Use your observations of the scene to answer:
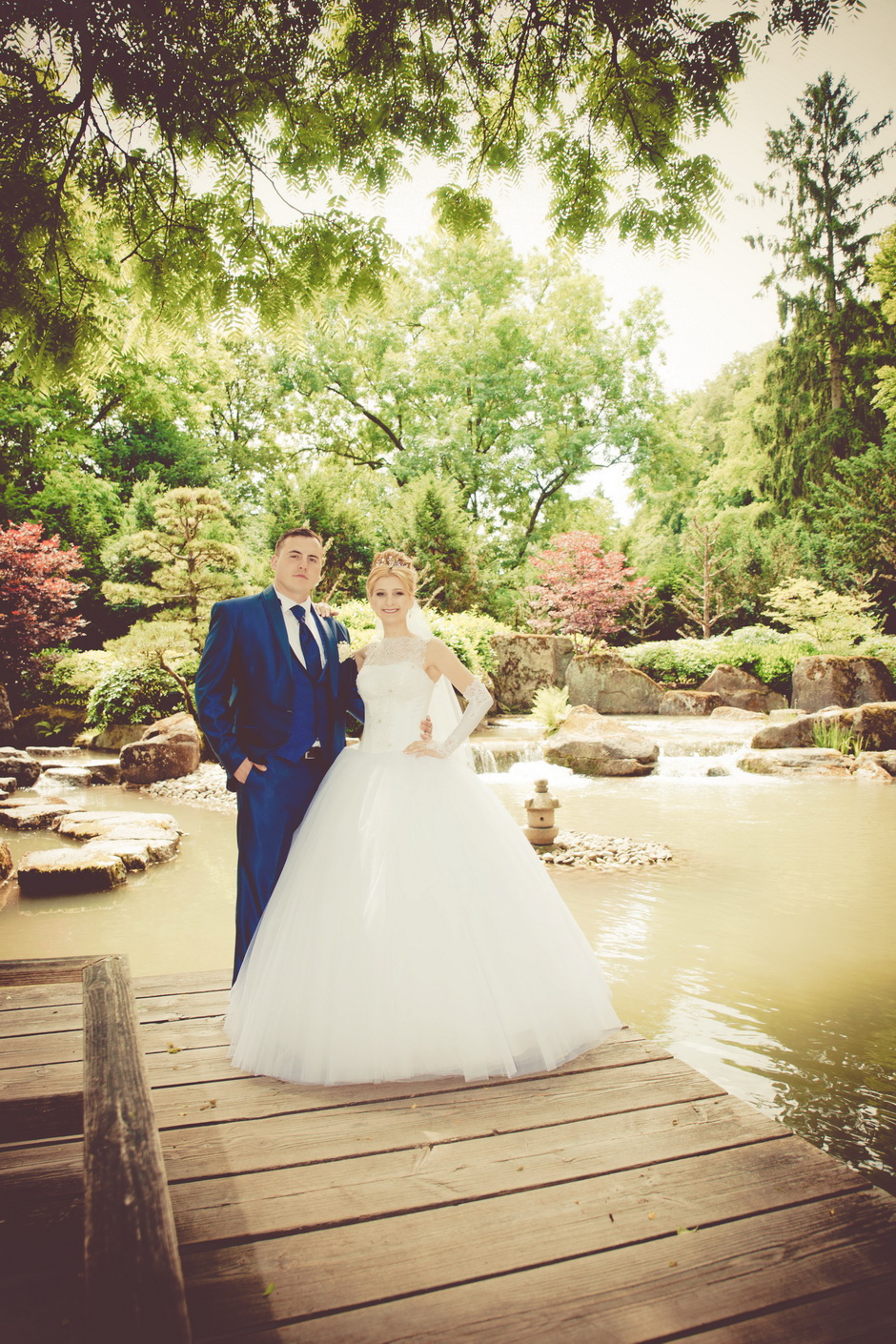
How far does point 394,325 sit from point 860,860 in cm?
2312

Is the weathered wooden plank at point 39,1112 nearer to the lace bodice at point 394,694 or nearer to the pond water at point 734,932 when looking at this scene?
the pond water at point 734,932

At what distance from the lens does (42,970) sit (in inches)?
113

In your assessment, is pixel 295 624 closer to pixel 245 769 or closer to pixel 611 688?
pixel 245 769

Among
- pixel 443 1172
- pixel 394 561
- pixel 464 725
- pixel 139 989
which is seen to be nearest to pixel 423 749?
pixel 464 725

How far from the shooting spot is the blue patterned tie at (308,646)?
317cm

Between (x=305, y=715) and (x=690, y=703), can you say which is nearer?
(x=305, y=715)

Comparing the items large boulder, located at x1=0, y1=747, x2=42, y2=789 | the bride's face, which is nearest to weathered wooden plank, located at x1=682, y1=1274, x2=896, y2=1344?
the bride's face

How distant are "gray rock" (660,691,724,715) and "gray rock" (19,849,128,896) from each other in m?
14.5

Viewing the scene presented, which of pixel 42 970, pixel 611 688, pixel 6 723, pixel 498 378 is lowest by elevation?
pixel 42 970

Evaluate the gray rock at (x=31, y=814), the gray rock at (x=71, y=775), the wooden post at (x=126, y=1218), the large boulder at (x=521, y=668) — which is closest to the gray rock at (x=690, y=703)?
the large boulder at (x=521, y=668)

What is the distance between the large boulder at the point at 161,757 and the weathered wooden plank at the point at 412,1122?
9.68m

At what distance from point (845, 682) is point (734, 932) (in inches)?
490

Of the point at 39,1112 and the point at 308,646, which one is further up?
the point at 308,646

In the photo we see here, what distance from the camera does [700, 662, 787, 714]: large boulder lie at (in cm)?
1831
